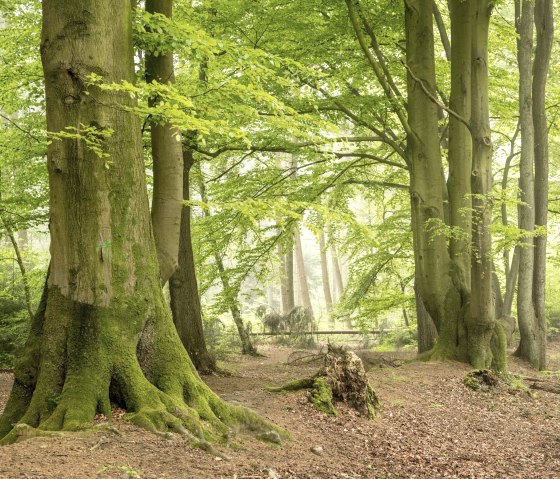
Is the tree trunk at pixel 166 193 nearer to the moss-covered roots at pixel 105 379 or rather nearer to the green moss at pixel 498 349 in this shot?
the moss-covered roots at pixel 105 379

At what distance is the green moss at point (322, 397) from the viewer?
6.70 meters

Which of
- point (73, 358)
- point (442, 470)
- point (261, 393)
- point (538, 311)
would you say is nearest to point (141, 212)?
point (73, 358)

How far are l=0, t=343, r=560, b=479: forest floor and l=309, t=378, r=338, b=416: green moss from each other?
0.12 metres

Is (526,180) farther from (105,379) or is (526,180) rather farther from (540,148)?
(105,379)

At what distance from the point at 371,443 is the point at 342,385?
1020mm

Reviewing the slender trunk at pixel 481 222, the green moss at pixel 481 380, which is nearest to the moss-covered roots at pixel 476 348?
the slender trunk at pixel 481 222

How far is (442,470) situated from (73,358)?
353 centimetres

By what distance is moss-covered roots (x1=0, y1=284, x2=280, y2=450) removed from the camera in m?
4.85

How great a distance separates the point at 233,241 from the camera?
44.2 feet

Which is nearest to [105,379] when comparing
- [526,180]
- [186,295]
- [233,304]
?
[186,295]

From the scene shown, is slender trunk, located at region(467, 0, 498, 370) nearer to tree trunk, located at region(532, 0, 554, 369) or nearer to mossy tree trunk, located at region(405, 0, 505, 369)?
mossy tree trunk, located at region(405, 0, 505, 369)

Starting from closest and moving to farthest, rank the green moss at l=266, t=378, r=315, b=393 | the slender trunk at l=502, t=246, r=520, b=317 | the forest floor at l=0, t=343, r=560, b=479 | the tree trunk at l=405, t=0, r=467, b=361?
the forest floor at l=0, t=343, r=560, b=479
the green moss at l=266, t=378, r=315, b=393
the tree trunk at l=405, t=0, r=467, b=361
the slender trunk at l=502, t=246, r=520, b=317

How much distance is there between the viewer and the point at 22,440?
14.5 ft

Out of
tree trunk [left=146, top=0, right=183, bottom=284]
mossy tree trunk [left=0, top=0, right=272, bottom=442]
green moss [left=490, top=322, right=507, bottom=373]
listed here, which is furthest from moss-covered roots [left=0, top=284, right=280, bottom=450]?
green moss [left=490, top=322, right=507, bottom=373]
